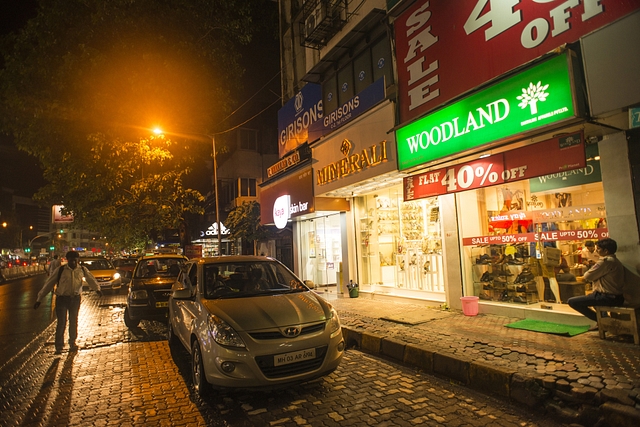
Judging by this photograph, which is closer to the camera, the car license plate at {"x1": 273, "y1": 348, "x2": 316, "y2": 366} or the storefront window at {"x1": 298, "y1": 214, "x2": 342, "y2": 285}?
the car license plate at {"x1": 273, "y1": 348, "x2": 316, "y2": 366}

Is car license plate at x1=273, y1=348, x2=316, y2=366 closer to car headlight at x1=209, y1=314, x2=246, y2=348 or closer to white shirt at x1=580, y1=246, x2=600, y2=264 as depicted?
car headlight at x1=209, y1=314, x2=246, y2=348

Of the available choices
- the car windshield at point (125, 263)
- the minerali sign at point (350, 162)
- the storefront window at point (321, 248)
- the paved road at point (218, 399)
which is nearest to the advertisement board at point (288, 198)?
the minerali sign at point (350, 162)

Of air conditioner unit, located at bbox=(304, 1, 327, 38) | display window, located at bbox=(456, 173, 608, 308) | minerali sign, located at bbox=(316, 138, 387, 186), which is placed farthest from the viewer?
air conditioner unit, located at bbox=(304, 1, 327, 38)

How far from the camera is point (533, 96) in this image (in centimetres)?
573

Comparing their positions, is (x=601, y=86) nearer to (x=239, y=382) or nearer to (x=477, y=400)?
(x=477, y=400)

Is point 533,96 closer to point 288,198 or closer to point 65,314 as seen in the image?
point 65,314

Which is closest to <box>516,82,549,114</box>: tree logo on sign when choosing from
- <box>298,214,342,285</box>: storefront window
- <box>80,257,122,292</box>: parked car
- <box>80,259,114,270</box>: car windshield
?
<box>298,214,342,285</box>: storefront window

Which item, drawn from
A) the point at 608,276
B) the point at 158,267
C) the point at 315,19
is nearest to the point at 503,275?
the point at 608,276

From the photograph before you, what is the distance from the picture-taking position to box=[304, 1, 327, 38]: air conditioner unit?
1269cm

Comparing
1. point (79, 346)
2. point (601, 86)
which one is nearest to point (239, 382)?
point (79, 346)

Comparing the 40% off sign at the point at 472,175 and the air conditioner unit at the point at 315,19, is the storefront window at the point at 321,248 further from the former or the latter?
the air conditioner unit at the point at 315,19

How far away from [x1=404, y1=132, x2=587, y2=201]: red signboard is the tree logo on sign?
0.66 meters

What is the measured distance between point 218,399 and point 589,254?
263 inches

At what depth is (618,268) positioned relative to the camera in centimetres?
543
